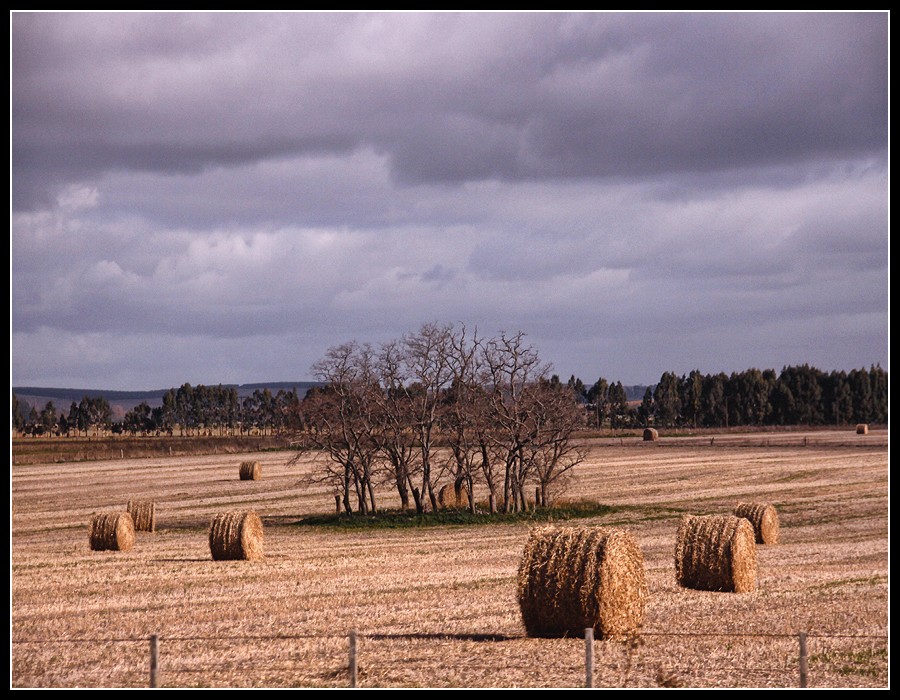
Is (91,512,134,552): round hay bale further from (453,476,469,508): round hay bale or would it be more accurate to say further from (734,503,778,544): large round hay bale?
(453,476,469,508): round hay bale

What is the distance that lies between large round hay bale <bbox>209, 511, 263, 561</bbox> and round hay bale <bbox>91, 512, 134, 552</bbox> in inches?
199

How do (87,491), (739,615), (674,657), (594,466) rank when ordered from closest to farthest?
(674,657)
(739,615)
(87,491)
(594,466)

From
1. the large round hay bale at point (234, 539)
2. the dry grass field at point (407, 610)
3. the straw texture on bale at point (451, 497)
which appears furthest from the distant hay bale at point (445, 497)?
the large round hay bale at point (234, 539)

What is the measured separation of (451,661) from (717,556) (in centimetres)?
1039

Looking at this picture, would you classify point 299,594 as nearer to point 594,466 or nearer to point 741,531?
point 741,531

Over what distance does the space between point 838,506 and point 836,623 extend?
30.9m

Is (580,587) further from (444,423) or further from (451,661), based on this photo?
(444,423)

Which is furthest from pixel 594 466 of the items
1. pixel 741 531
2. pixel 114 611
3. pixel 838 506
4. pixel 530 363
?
pixel 114 611

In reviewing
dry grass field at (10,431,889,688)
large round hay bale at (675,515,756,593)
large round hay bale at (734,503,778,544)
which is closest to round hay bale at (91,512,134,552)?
dry grass field at (10,431,889,688)

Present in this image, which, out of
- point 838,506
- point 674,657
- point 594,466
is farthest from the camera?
point 594,466

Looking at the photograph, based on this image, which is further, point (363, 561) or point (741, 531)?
point (363, 561)

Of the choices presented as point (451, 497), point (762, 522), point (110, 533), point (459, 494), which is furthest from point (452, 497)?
point (762, 522)

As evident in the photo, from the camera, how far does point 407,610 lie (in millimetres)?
23750

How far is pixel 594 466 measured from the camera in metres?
84.1
